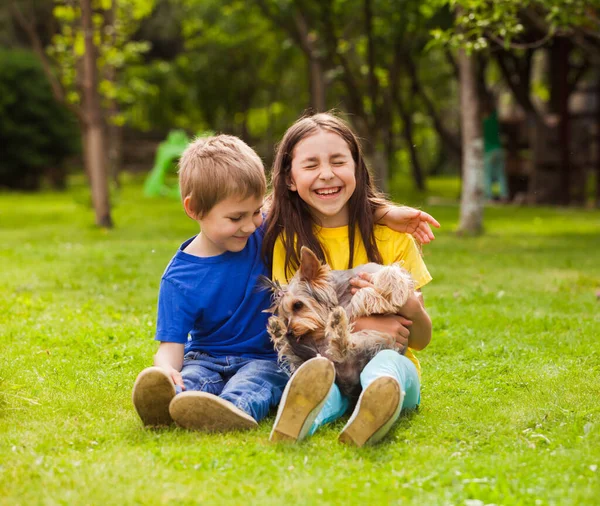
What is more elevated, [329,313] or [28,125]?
[28,125]

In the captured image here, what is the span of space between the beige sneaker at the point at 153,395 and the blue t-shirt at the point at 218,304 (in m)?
0.41

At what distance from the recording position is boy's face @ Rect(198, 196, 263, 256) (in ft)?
13.9

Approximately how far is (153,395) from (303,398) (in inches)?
27.7

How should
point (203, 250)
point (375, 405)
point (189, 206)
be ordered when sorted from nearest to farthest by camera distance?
point (375, 405) < point (189, 206) < point (203, 250)

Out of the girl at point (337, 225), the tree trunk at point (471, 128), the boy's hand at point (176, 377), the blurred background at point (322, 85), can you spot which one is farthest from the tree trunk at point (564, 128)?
the boy's hand at point (176, 377)

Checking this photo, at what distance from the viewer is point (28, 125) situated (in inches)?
1026

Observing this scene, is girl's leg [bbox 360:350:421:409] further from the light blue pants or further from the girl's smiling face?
the girl's smiling face

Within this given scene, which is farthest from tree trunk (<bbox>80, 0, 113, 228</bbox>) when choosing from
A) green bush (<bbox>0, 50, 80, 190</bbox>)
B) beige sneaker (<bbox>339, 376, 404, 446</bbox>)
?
green bush (<bbox>0, 50, 80, 190</bbox>)

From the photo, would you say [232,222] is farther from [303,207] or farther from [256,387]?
[256,387]

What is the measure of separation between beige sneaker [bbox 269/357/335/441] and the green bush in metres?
23.8

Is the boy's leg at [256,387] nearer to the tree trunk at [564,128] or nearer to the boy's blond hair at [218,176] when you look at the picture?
the boy's blond hair at [218,176]

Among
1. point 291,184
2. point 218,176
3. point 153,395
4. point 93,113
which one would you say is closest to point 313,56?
point 93,113

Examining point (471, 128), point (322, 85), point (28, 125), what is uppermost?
point (28, 125)

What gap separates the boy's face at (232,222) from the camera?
13.9ft
